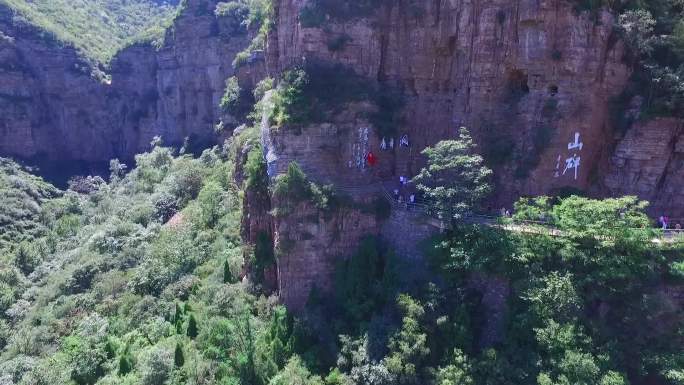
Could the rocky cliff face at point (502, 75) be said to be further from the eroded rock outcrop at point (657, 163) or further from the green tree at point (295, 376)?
the green tree at point (295, 376)

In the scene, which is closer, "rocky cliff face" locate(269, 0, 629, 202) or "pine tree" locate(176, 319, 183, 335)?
"rocky cliff face" locate(269, 0, 629, 202)

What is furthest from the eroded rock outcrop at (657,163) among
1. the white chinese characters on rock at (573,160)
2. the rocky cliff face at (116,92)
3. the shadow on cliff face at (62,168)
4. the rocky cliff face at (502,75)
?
the shadow on cliff face at (62,168)

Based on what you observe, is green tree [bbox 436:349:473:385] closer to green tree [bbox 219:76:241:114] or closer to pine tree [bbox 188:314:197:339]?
pine tree [bbox 188:314:197:339]

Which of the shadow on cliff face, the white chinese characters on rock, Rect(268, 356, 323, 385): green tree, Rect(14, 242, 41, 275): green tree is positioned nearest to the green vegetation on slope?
the shadow on cliff face

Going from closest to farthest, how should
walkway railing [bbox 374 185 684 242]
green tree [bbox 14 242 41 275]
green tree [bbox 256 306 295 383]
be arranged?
1. walkway railing [bbox 374 185 684 242]
2. green tree [bbox 256 306 295 383]
3. green tree [bbox 14 242 41 275]

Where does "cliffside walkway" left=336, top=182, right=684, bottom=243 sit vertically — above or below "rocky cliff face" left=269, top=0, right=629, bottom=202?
below

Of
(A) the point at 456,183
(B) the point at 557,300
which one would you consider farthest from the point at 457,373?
(A) the point at 456,183

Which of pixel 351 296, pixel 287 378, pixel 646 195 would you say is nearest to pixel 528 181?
pixel 646 195
